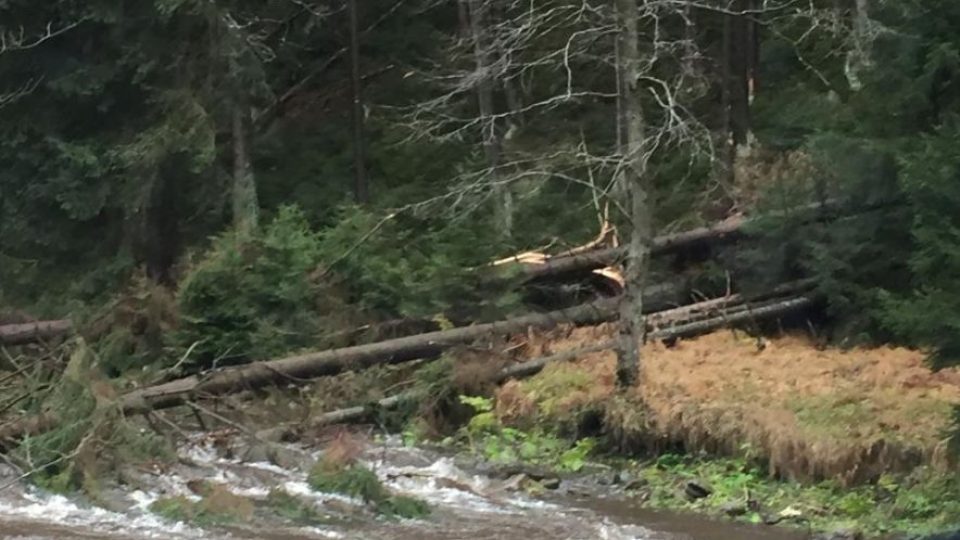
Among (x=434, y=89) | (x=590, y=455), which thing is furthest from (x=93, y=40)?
(x=590, y=455)

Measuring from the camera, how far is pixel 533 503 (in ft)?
36.8

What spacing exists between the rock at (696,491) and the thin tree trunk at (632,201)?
7.33 ft

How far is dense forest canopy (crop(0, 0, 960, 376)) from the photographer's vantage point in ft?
46.8

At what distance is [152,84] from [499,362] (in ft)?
32.3

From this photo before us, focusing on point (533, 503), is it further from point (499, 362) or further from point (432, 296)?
point (432, 296)

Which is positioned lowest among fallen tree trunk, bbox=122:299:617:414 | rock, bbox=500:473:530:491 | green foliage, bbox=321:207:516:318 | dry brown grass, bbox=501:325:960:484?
rock, bbox=500:473:530:491

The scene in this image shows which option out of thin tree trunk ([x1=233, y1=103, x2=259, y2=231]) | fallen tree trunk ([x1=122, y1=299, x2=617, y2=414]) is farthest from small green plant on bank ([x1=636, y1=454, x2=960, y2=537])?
thin tree trunk ([x1=233, y1=103, x2=259, y2=231])

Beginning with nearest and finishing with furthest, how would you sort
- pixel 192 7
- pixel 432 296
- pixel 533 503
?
pixel 533 503 < pixel 432 296 < pixel 192 7

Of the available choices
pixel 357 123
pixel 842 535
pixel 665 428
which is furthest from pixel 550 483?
pixel 357 123

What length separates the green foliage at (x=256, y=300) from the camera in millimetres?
15000

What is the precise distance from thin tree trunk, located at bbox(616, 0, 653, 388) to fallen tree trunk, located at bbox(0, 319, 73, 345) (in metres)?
6.85

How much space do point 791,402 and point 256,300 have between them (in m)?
6.67

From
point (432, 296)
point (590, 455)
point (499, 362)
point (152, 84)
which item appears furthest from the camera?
point (152, 84)

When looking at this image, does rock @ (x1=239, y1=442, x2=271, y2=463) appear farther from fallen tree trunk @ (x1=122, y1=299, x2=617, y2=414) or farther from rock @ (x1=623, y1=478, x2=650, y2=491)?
rock @ (x1=623, y1=478, x2=650, y2=491)
